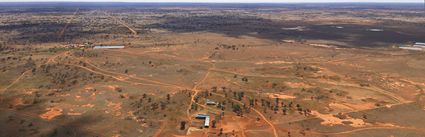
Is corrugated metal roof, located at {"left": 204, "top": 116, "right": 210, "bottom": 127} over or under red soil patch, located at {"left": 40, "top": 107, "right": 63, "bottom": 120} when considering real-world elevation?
under

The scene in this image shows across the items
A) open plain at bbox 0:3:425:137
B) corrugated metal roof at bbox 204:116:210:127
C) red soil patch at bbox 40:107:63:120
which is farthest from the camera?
red soil patch at bbox 40:107:63:120

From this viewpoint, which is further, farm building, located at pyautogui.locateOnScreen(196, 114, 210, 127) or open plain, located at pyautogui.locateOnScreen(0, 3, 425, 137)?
open plain, located at pyautogui.locateOnScreen(0, 3, 425, 137)

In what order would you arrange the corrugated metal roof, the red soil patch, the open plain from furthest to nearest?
the red soil patch
the open plain
the corrugated metal roof

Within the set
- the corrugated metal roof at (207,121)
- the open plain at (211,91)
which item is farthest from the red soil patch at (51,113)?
the corrugated metal roof at (207,121)

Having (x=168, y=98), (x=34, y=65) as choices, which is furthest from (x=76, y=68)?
(x=168, y=98)

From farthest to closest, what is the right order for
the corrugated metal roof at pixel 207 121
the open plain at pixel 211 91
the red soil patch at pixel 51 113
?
the red soil patch at pixel 51 113
the open plain at pixel 211 91
the corrugated metal roof at pixel 207 121

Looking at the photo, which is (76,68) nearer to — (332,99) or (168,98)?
(168,98)

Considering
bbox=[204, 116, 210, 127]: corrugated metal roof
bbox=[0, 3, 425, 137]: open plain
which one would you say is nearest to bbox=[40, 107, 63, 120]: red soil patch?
bbox=[0, 3, 425, 137]: open plain

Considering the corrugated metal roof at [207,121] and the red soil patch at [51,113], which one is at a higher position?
the red soil patch at [51,113]

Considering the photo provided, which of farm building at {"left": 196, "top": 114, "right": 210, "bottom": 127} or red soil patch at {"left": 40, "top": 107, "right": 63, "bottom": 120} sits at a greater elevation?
red soil patch at {"left": 40, "top": 107, "right": 63, "bottom": 120}

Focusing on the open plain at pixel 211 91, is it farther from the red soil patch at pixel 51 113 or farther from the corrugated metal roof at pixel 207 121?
the corrugated metal roof at pixel 207 121

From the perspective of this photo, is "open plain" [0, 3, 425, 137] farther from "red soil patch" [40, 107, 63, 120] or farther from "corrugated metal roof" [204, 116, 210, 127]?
"corrugated metal roof" [204, 116, 210, 127]

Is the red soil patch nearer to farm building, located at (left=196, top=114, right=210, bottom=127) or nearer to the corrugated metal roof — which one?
farm building, located at (left=196, top=114, right=210, bottom=127)
